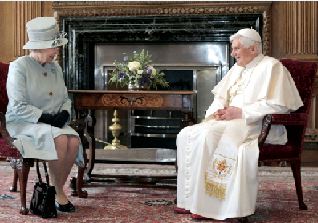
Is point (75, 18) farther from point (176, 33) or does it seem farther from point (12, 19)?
point (176, 33)

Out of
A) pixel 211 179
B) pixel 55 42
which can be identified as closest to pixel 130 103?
pixel 55 42

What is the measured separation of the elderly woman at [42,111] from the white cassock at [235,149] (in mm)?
764

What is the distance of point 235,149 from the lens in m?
3.33

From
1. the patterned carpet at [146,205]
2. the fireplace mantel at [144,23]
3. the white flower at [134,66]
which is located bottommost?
the patterned carpet at [146,205]

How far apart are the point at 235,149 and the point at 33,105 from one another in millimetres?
1363

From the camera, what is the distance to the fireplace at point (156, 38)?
255 inches

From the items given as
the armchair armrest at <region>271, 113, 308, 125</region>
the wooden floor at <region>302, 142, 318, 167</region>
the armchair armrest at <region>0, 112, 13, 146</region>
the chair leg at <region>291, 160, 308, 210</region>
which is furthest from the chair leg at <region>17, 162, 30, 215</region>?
the wooden floor at <region>302, 142, 318, 167</region>

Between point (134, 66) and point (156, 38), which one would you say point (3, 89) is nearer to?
point (134, 66)

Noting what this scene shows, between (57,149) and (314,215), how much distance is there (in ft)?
5.56

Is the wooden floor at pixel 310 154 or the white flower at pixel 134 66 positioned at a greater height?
the white flower at pixel 134 66

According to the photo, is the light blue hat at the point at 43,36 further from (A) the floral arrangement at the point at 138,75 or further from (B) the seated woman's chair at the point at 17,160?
(A) the floral arrangement at the point at 138,75

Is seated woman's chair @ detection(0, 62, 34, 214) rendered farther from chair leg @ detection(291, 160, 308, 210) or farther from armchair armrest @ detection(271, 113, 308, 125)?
chair leg @ detection(291, 160, 308, 210)

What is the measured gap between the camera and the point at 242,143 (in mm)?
3418

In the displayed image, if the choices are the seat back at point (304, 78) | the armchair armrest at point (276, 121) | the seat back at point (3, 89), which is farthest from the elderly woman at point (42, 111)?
the seat back at point (304, 78)
